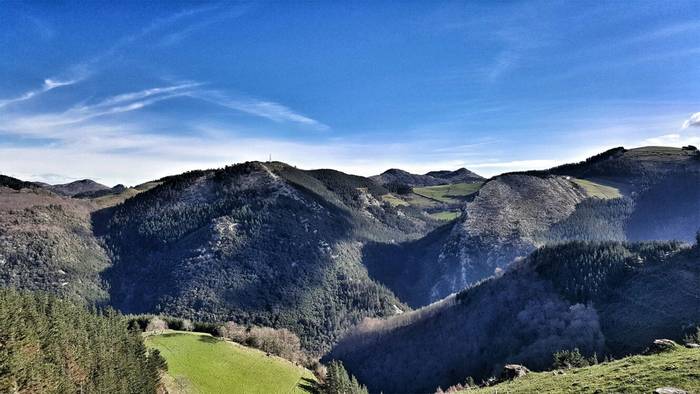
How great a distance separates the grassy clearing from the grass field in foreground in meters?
70.4

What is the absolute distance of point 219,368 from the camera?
116 meters

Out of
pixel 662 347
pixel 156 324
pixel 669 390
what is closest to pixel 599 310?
pixel 662 347

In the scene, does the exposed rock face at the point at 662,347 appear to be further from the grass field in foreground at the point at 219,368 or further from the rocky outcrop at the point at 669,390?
the grass field in foreground at the point at 219,368

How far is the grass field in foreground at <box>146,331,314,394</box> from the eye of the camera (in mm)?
106125

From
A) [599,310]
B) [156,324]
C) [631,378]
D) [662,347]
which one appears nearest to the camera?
[631,378]

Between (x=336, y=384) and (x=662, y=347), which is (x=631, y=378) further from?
(x=336, y=384)

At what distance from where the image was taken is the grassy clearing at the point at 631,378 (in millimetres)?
44188

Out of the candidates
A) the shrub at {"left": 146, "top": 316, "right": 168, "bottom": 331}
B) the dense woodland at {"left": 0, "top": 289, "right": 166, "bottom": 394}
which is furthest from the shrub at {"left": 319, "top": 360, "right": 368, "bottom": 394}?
the shrub at {"left": 146, "top": 316, "right": 168, "bottom": 331}

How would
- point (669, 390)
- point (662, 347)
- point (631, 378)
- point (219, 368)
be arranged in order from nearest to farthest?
point (669, 390) → point (631, 378) → point (662, 347) → point (219, 368)

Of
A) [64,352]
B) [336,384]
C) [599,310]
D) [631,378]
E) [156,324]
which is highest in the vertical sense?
[64,352]

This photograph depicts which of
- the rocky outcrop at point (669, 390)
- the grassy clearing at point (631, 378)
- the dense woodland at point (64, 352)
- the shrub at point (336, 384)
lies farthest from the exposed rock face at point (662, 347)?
the dense woodland at point (64, 352)

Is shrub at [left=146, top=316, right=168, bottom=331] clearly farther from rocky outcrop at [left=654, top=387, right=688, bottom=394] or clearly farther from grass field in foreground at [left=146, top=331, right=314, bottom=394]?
rocky outcrop at [left=654, top=387, right=688, bottom=394]

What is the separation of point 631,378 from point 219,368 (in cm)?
9414

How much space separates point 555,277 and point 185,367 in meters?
150
